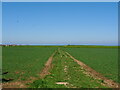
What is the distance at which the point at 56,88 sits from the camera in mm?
11227

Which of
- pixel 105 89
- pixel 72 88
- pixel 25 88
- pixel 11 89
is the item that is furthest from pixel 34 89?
pixel 105 89

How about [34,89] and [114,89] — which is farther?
[114,89]

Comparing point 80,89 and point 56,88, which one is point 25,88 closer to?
point 56,88

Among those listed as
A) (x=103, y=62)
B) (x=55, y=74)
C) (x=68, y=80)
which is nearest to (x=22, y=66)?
(x=55, y=74)

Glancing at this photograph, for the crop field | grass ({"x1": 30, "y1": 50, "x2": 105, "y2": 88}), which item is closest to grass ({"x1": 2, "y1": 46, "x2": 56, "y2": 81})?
the crop field

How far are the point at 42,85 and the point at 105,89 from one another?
402 centimetres

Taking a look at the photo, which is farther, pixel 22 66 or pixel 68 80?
pixel 22 66

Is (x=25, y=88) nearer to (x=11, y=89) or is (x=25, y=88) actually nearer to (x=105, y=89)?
(x=11, y=89)

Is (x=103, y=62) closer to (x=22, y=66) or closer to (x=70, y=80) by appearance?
(x=22, y=66)

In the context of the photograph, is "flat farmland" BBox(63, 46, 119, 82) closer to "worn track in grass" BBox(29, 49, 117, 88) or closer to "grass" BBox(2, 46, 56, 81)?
"worn track in grass" BBox(29, 49, 117, 88)

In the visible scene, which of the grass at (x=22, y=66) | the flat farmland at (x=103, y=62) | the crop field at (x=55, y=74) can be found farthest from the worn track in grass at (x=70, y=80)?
the flat farmland at (x=103, y=62)

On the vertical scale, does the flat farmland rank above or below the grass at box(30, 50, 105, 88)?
below

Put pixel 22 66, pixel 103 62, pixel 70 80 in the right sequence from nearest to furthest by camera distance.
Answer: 1. pixel 70 80
2. pixel 22 66
3. pixel 103 62

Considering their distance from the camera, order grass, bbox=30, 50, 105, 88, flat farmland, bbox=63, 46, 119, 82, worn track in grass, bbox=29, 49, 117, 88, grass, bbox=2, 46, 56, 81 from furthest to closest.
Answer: flat farmland, bbox=63, 46, 119, 82 → grass, bbox=2, 46, 56, 81 → worn track in grass, bbox=29, 49, 117, 88 → grass, bbox=30, 50, 105, 88
